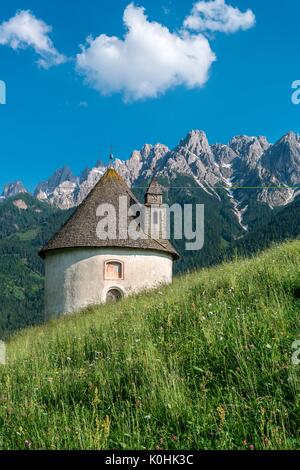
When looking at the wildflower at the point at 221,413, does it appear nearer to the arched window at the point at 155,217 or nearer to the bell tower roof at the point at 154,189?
the arched window at the point at 155,217

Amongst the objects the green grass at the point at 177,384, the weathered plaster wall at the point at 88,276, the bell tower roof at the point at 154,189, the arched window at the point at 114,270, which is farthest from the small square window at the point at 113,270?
the green grass at the point at 177,384

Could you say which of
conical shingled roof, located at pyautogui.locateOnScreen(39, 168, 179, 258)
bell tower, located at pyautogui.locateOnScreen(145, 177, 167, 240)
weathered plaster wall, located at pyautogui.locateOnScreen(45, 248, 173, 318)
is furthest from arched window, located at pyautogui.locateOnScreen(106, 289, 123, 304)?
bell tower, located at pyautogui.locateOnScreen(145, 177, 167, 240)

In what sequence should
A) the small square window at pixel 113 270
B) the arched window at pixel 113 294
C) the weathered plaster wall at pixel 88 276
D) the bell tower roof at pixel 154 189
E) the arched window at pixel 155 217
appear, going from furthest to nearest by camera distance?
the bell tower roof at pixel 154 189 < the arched window at pixel 155 217 < the arched window at pixel 113 294 < the small square window at pixel 113 270 < the weathered plaster wall at pixel 88 276

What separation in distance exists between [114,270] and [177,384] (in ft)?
72.6

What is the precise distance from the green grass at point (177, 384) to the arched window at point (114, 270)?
18368 mm

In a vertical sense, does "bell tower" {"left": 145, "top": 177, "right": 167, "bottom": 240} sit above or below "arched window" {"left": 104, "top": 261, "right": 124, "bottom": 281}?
above

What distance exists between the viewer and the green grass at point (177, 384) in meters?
5.09

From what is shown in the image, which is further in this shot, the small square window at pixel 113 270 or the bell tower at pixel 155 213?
the bell tower at pixel 155 213

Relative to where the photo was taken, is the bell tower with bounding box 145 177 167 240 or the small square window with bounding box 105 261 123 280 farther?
the bell tower with bounding box 145 177 167 240

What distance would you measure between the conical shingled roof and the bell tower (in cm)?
63

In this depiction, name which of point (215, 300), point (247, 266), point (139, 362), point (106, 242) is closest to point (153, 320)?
point (215, 300)

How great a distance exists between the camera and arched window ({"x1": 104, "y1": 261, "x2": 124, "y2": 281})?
91.0ft

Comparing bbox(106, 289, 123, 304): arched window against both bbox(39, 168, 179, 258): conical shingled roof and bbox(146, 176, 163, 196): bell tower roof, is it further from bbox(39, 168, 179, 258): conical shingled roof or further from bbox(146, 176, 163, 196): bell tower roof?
bbox(146, 176, 163, 196): bell tower roof

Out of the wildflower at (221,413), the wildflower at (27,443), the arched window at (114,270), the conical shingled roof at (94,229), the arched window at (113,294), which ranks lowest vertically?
the wildflower at (27,443)
